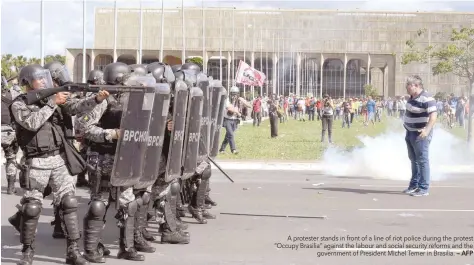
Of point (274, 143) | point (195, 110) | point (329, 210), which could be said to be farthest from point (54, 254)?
point (274, 143)

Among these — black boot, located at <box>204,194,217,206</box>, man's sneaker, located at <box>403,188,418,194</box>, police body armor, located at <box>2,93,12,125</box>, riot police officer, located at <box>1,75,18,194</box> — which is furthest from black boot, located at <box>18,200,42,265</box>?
man's sneaker, located at <box>403,188,418,194</box>

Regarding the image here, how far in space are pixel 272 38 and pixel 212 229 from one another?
75632 millimetres

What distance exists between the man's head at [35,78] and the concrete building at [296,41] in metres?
73.5

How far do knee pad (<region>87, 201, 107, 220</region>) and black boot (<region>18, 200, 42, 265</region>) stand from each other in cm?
43

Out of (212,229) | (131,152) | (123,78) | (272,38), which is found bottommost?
(212,229)

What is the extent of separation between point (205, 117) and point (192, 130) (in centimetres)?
86

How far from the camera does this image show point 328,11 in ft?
292

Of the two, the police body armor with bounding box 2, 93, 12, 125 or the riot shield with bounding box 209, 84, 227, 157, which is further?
the police body armor with bounding box 2, 93, 12, 125

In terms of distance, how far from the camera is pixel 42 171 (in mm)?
6480

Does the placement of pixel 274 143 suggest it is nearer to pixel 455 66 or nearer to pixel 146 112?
pixel 455 66

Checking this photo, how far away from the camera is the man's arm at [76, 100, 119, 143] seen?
21.8 feet

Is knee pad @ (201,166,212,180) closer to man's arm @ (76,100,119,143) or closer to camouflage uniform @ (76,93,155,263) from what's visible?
camouflage uniform @ (76,93,155,263)

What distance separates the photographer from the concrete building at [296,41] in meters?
82.9

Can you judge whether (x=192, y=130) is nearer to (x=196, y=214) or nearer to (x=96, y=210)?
(x=96, y=210)
